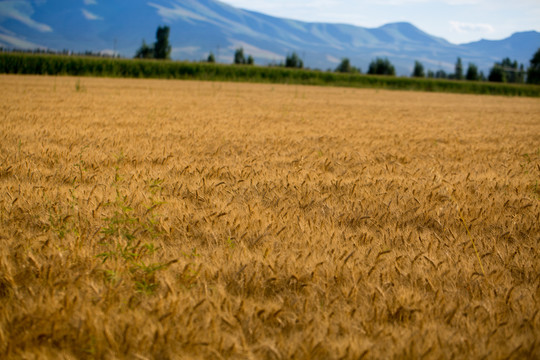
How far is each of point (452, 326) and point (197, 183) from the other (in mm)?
2382

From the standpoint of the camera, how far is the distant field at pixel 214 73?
112ft

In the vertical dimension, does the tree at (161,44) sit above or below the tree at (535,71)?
above

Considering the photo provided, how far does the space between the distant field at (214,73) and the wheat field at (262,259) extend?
34868 millimetres

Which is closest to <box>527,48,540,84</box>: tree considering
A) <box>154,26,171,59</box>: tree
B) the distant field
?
the distant field

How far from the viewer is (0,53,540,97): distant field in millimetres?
34250

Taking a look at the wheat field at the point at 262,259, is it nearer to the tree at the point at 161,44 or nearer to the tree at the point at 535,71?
the tree at the point at 535,71

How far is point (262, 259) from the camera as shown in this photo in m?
2.09

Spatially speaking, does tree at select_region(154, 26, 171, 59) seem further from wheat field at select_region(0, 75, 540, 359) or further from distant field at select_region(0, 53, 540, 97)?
wheat field at select_region(0, 75, 540, 359)

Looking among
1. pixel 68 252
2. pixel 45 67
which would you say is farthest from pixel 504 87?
pixel 68 252

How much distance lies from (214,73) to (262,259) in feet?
129

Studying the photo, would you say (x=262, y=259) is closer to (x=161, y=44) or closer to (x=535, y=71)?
(x=535, y=71)

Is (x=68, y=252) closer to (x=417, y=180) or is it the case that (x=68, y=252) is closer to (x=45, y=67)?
(x=417, y=180)

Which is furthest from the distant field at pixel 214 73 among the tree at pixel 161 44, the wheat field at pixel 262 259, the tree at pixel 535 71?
the tree at pixel 161 44

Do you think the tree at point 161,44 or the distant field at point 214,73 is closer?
the distant field at point 214,73
